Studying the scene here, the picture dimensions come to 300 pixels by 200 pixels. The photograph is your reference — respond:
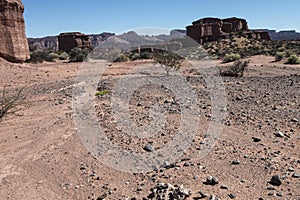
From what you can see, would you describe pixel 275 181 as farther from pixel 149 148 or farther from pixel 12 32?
pixel 12 32

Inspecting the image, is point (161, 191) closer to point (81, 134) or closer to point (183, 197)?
point (183, 197)

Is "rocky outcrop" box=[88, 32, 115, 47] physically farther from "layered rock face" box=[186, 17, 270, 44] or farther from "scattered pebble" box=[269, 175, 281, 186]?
"scattered pebble" box=[269, 175, 281, 186]

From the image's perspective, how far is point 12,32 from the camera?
19172mm

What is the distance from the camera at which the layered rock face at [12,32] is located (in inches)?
739

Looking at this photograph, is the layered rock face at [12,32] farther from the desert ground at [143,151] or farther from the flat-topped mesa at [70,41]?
the flat-topped mesa at [70,41]

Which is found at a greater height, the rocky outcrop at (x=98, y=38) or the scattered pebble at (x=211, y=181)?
the rocky outcrop at (x=98, y=38)

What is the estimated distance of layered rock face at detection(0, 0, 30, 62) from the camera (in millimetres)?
18781

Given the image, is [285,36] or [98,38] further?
[98,38]

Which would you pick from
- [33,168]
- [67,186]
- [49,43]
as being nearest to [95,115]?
A: [33,168]

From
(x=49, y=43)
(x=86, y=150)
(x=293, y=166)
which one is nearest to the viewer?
(x=293, y=166)

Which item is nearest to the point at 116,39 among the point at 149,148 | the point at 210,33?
the point at 210,33

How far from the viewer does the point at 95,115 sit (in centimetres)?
666

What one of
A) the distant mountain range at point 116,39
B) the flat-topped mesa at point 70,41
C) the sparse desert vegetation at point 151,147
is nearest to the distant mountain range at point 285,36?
the distant mountain range at point 116,39

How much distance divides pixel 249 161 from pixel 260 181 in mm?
607
